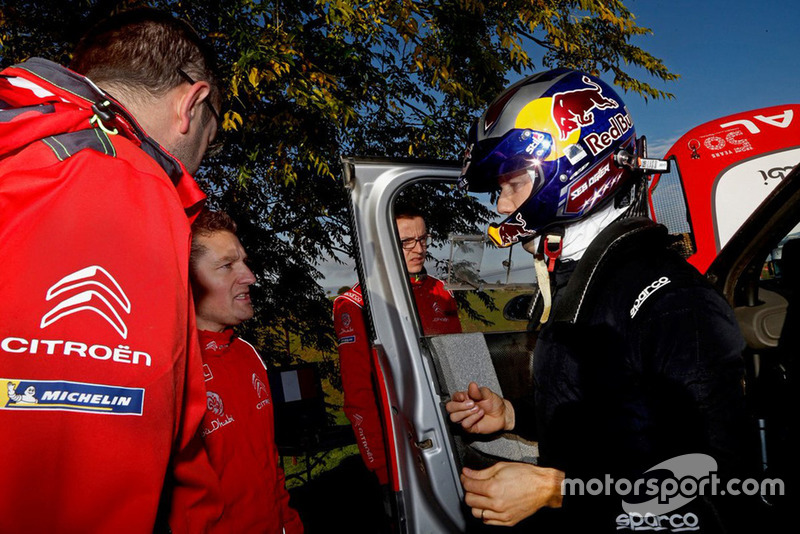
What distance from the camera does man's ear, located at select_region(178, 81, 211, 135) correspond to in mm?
1474

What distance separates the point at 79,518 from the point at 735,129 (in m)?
3.66

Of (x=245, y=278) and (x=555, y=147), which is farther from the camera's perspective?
(x=245, y=278)

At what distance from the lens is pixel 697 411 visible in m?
1.18

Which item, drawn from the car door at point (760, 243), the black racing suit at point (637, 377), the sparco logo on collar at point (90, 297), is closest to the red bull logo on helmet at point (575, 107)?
the black racing suit at point (637, 377)

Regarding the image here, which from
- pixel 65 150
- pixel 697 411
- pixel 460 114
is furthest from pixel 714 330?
pixel 460 114

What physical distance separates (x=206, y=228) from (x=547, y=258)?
2.07m

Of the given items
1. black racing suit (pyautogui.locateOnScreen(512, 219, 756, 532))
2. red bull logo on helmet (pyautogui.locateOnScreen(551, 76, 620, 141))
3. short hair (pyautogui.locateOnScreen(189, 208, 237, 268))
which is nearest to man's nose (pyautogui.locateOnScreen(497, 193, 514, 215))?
red bull logo on helmet (pyautogui.locateOnScreen(551, 76, 620, 141))

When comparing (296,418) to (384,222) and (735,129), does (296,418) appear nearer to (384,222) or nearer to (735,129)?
(384,222)

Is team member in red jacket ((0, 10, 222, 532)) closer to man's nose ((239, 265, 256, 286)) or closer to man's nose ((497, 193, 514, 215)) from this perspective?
man's nose ((497, 193, 514, 215))

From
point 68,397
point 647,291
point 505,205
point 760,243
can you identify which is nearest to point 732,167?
point 760,243

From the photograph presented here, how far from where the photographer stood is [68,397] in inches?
30.8

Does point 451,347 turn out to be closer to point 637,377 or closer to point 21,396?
point 637,377

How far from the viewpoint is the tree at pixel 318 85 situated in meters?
4.69

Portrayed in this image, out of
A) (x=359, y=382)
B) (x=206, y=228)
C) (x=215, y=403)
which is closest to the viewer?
(x=215, y=403)
